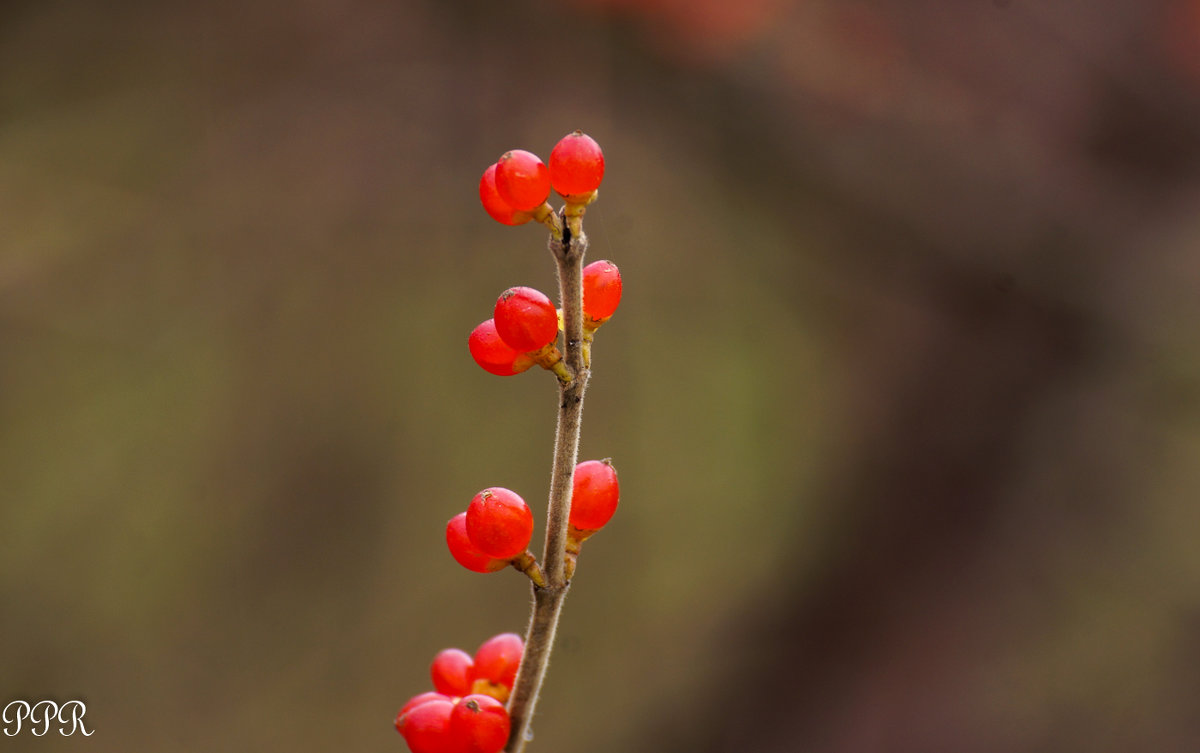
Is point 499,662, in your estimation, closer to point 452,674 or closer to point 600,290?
point 452,674

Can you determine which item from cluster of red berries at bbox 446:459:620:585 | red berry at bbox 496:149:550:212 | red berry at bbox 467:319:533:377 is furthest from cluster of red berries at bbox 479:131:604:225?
cluster of red berries at bbox 446:459:620:585

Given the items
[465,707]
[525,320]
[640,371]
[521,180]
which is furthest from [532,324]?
[640,371]

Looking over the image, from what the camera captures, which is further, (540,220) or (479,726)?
(479,726)

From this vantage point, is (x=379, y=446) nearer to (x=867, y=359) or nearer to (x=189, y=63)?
(x=189, y=63)

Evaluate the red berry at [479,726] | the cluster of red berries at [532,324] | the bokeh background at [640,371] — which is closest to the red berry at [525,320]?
the cluster of red berries at [532,324]

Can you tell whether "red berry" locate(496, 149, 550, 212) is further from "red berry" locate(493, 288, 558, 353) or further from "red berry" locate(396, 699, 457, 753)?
"red berry" locate(396, 699, 457, 753)

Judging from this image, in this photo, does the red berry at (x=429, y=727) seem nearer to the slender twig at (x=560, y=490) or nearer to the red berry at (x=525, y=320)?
the slender twig at (x=560, y=490)
